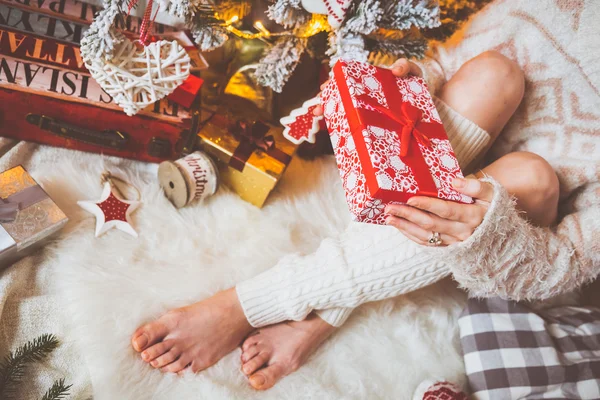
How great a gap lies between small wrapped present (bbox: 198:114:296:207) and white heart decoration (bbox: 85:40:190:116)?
0.18m

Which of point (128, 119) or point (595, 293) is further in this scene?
point (595, 293)

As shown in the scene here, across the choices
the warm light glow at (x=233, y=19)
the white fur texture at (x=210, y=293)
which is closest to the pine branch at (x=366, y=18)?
the warm light glow at (x=233, y=19)

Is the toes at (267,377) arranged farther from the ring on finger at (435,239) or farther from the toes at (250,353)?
the ring on finger at (435,239)

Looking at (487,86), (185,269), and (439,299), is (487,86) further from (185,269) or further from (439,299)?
(185,269)

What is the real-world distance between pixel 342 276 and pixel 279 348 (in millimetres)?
170

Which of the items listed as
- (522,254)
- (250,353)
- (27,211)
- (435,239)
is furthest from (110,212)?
(522,254)

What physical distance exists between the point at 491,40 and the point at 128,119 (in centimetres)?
71

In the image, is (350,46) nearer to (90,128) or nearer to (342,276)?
(342,276)

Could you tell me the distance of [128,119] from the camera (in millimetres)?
878

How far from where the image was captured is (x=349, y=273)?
734 mm

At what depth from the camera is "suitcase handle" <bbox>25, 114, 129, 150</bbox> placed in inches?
33.6

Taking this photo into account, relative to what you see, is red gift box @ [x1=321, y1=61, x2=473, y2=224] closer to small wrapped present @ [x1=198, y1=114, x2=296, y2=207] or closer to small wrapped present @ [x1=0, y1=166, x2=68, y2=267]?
small wrapped present @ [x1=198, y1=114, x2=296, y2=207]

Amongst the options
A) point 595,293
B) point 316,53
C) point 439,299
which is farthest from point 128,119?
point 595,293

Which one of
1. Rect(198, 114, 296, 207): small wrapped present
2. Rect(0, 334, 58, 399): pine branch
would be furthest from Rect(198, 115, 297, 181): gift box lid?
Rect(0, 334, 58, 399): pine branch
